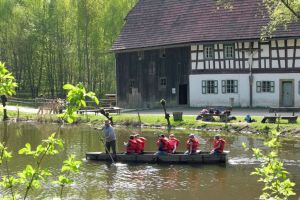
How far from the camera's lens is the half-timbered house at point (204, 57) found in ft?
135

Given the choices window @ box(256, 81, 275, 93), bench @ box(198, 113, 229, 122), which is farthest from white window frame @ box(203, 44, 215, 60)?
bench @ box(198, 113, 229, 122)

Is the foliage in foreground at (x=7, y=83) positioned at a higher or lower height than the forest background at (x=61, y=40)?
lower

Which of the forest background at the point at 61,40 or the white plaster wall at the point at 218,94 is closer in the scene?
the white plaster wall at the point at 218,94

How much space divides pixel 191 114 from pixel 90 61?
98.3 ft

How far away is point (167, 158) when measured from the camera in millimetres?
23625

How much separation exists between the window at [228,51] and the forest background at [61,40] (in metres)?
22.9

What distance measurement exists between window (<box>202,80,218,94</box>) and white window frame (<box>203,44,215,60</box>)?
1.94 meters

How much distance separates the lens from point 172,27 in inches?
1842

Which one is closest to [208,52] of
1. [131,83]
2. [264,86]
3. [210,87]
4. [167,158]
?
[210,87]

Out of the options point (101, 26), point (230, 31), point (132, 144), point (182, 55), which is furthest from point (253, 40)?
point (101, 26)

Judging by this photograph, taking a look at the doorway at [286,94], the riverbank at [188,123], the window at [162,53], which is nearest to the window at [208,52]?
the window at [162,53]

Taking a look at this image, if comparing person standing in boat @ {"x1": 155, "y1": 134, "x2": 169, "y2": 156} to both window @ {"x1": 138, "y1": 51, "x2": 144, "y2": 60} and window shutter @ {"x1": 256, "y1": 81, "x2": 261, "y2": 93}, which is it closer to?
window shutter @ {"x1": 256, "y1": 81, "x2": 261, "y2": 93}

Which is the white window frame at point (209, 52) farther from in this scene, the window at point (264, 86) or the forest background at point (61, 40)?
the forest background at point (61, 40)

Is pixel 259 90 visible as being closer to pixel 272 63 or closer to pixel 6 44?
pixel 272 63
